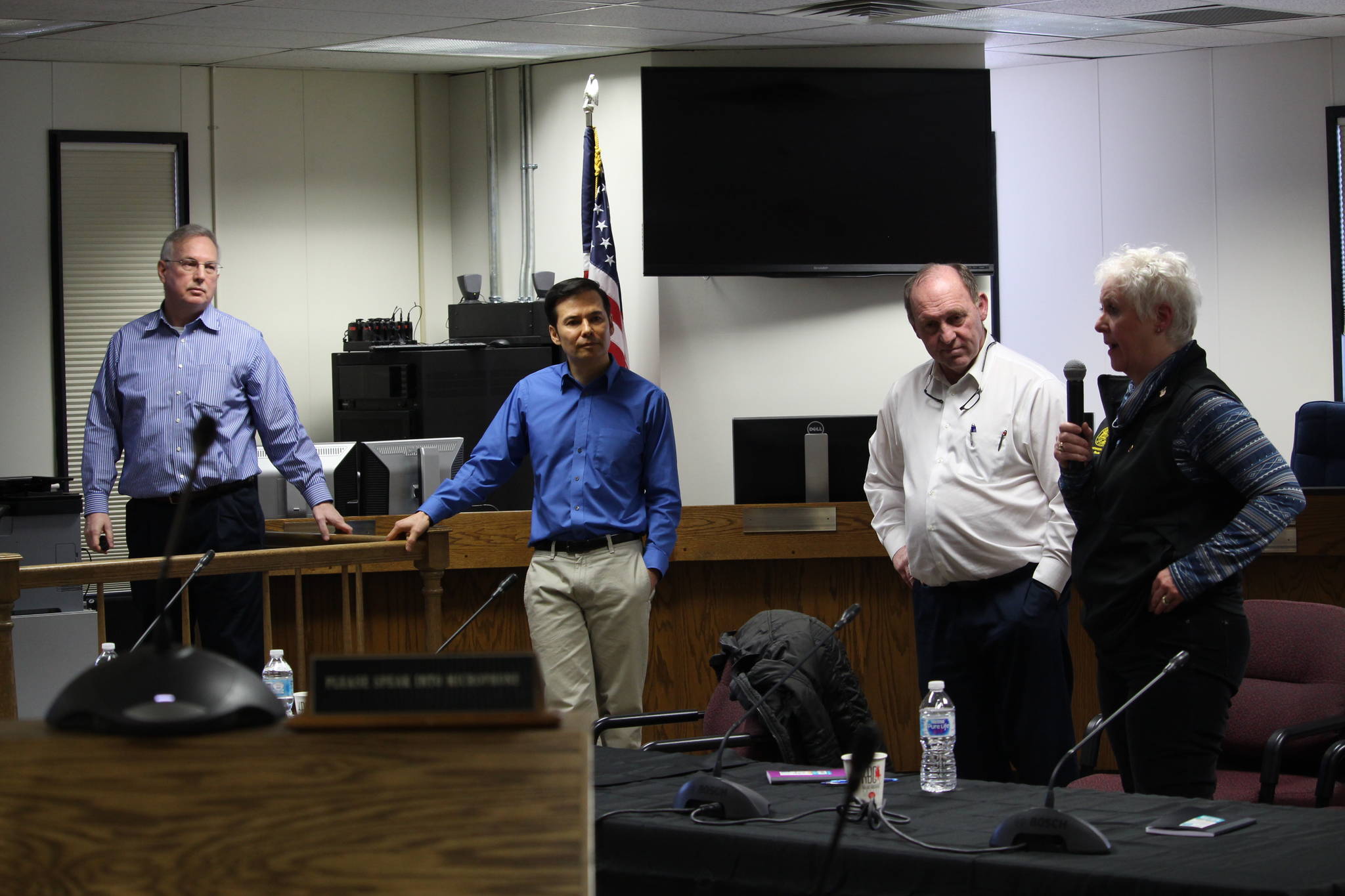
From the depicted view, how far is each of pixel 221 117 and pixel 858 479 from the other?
372cm

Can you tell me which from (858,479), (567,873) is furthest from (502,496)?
(567,873)

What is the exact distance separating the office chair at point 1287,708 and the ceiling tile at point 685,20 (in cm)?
332

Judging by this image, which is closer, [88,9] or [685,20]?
[88,9]

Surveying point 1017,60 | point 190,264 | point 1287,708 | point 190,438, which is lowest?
point 1287,708

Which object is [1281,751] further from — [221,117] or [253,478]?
[221,117]

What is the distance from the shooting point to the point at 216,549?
3803 mm

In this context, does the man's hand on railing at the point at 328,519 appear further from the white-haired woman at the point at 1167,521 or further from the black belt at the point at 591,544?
the white-haired woman at the point at 1167,521

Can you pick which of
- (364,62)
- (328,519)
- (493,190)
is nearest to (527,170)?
(493,190)

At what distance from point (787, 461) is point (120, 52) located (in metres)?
3.65

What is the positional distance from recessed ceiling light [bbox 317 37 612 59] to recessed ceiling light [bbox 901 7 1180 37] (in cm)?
150

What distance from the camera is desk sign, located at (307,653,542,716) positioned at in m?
0.96

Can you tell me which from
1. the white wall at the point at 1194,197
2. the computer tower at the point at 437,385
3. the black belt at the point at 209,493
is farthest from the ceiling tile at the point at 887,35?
the black belt at the point at 209,493

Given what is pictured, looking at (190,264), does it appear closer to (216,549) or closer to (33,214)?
(216,549)

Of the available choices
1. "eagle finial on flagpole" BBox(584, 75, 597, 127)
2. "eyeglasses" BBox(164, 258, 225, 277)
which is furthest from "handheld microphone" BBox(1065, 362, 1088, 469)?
"eagle finial on flagpole" BBox(584, 75, 597, 127)
